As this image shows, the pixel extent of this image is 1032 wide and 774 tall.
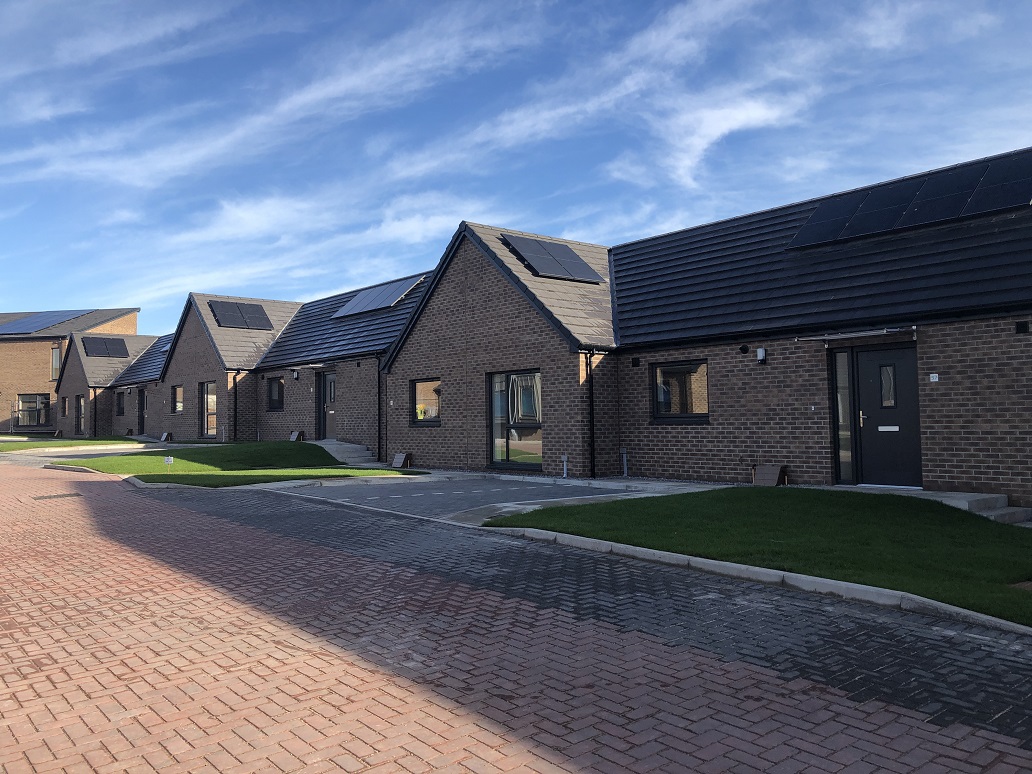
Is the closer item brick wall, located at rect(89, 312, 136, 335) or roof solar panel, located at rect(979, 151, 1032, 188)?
roof solar panel, located at rect(979, 151, 1032, 188)

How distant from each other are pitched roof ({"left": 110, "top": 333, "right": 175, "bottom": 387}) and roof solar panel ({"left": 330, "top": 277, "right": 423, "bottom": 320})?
13.4 metres

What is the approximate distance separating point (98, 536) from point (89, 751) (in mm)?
7662

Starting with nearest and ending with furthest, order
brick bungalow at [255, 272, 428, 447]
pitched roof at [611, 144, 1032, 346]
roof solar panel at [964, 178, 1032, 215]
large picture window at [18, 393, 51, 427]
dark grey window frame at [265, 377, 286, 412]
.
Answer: pitched roof at [611, 144, 1032, 346] < roof solar panel at [964, 178, 1032, 215] < brick bungalow at [255, 272, 428, 447] < dark grey window frame at [265, 377, 286, 412] < large picture window at [18, 393, 51, 427]

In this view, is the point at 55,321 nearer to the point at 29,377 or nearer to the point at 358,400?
the point at 29,377

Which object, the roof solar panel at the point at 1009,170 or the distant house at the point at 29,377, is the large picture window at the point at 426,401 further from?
the distant house at the point at 29,377

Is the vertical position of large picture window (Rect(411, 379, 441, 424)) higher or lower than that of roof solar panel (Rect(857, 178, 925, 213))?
lower

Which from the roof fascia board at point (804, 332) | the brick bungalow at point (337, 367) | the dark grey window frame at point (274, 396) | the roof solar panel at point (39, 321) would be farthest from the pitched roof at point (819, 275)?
the roof solar panel at point (39, 321)

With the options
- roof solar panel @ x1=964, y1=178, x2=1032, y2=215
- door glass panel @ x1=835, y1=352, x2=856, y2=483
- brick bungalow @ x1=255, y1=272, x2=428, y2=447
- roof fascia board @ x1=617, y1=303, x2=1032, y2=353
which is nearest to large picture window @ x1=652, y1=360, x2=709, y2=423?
roof fascia board @ x1=617, y1=303, x2=1032, y2=353

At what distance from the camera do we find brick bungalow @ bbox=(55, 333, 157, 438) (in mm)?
44531

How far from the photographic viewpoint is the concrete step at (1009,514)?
11164 mm

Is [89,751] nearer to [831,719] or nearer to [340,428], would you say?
[831,719]

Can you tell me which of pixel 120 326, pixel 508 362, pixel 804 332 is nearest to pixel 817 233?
pixel 804 332

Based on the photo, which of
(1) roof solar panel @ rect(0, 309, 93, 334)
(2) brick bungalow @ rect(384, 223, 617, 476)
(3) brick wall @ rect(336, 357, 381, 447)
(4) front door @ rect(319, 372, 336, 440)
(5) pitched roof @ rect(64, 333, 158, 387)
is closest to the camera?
(2) brick bungalow @ rect(384, 223, 617, 476)

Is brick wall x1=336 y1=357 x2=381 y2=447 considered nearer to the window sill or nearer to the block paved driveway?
the window sill
